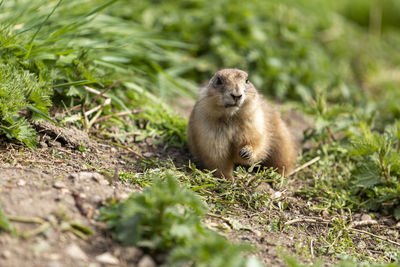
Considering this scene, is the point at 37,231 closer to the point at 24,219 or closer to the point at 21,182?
the point at 24,219

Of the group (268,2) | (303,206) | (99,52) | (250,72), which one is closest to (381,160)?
(303,206)

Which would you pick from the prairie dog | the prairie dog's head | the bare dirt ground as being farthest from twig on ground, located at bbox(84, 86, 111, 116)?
the prairie dog's head

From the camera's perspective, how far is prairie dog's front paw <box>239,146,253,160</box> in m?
4.00

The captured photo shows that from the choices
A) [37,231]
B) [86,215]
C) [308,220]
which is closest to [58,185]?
[86,215]

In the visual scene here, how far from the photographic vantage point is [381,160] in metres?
4.12

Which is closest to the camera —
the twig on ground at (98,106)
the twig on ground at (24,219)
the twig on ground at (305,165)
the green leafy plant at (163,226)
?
the green leafy plant at (163,226)

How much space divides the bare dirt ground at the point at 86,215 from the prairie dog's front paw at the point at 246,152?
1.29 ft

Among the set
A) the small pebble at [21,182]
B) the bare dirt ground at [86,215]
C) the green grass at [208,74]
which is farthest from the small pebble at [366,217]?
the small pebble at [21,182]

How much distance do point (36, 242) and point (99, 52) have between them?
3.08 m

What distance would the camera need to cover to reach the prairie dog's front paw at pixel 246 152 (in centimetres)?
→ 400

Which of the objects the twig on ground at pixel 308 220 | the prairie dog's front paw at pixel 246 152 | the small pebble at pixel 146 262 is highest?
the small pebble at pixel 146 262

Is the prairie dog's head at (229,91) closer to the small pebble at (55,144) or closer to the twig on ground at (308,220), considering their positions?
the twig on ground at (308,220)

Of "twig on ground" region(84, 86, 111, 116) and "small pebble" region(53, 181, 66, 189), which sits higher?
"twig on ground" region(84, 86, 111, 116)

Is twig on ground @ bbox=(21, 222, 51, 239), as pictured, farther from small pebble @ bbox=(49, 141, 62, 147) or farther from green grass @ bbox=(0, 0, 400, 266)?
small pebble @ bbox=(49, 141, 62, 147)
